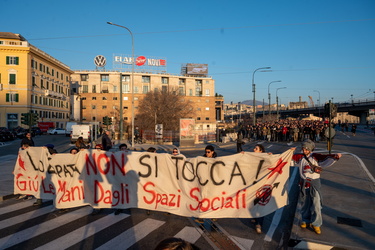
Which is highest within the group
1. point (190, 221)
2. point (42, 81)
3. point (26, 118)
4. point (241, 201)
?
point (42, 81)

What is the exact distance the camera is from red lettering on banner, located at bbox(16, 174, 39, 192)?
25.3 ft

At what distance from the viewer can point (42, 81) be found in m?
59.9

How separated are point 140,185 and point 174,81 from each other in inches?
3418

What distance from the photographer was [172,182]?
6.35 meters

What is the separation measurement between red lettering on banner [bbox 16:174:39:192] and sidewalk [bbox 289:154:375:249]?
255 inches

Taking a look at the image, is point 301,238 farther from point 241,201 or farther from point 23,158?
point 23,158

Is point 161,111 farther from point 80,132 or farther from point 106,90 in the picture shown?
point 106,90

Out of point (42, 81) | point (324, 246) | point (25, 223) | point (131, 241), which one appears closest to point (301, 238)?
point (324, 246)

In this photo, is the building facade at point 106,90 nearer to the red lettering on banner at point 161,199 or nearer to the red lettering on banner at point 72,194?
the red lettering on banner at point 72,194

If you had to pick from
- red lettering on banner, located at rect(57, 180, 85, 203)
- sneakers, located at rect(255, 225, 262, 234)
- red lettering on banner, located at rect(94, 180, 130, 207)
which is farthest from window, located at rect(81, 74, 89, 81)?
sneakers, located at rect(255, 225, 262, 234)

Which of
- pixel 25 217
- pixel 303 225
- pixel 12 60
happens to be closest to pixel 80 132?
pixel 25 217

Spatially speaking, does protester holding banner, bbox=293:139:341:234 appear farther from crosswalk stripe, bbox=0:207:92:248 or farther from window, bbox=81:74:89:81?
window, bbox=81:74:89:81

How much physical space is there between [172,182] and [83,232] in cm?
206

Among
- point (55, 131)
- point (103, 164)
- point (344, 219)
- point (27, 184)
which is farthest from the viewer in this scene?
point (55, 131)
